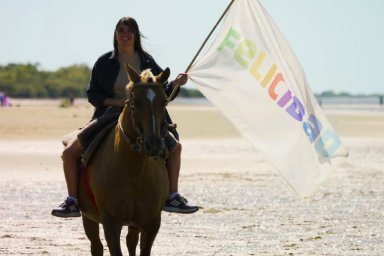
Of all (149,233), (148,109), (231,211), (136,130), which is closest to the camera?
(148,109)

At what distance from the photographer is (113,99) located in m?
8.70

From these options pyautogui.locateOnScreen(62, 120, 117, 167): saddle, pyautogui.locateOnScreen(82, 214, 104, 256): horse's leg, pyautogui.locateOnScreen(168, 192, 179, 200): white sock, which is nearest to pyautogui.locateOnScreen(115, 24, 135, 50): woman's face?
pyautogui.locateOnScreen(62, 120, 117, 167): saddle

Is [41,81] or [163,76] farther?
[41,81]

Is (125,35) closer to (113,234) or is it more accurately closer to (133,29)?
(133,29)

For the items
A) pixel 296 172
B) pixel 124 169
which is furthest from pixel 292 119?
pixel 124 169

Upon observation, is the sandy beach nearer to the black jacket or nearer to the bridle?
the black jacket

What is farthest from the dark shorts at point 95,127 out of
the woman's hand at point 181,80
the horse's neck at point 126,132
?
the horse's neck at point 126,132

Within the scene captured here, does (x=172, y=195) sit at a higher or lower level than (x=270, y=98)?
lower

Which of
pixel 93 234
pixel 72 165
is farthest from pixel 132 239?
pixel 72 165

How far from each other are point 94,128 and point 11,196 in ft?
25.3

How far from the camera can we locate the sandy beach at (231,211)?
10.9 meters

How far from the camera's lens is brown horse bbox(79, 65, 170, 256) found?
291 inches

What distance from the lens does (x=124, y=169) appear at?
7.91 metres

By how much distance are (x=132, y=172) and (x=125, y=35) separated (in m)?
1.41
